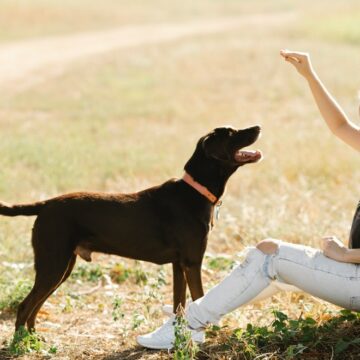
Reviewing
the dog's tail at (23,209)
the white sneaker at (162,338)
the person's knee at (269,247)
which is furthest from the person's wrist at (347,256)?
the dog's tail at (23,209)

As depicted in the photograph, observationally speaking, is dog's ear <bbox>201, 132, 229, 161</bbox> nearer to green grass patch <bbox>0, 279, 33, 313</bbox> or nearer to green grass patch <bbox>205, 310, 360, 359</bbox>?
green grass patch <bbox>205, 310, 360, 359</bbox>

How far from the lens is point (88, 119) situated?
15.7 meters

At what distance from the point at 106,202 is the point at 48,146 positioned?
7.44m

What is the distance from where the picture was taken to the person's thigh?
4738mm

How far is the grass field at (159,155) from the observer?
20.0 ft

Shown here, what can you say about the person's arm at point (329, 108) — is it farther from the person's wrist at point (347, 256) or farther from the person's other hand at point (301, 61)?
the person's wrist at point (347, 256)

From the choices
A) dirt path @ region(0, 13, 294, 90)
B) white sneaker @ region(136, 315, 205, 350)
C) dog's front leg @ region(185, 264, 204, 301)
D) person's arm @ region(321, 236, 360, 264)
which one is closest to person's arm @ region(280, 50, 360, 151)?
person's arm @ region(321, 236, 360, 264)

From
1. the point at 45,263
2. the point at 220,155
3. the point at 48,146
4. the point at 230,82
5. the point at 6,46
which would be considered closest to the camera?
the point at 45,263

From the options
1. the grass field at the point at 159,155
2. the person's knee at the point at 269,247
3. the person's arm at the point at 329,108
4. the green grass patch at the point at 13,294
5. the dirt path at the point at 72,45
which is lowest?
the dirt path at the point at 72,45

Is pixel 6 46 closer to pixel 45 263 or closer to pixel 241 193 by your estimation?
pixel 241 193

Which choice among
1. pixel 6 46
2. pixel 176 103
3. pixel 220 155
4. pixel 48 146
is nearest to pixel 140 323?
pixel 220 155

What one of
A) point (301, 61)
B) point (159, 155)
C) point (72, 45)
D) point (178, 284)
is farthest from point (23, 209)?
point (72, 45)

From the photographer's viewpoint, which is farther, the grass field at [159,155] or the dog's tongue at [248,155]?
the grass field at [159,155]

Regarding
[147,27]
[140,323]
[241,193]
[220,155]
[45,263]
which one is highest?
[220,155]
